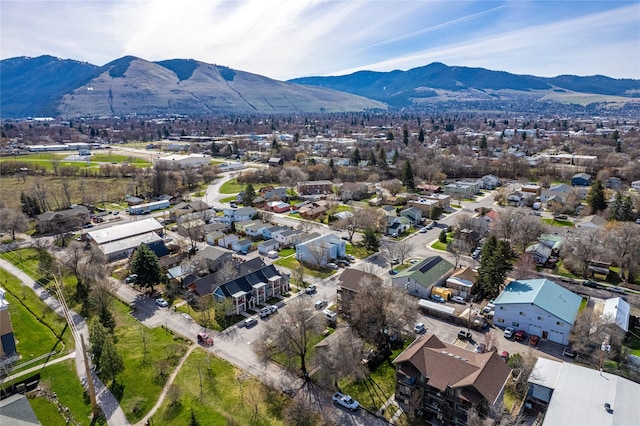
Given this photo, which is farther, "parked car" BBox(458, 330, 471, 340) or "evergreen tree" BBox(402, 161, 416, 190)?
"evergreen tree" BBox(402, 161, 416, 190)

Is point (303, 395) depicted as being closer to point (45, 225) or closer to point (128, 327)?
→ point (128, 327)

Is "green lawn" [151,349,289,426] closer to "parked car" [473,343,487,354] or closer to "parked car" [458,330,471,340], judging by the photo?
"parked car" [473,343,487,354]

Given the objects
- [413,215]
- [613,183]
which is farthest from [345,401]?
[613,183]

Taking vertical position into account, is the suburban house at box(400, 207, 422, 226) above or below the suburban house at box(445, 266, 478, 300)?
above

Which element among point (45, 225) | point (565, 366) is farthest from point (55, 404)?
point (45, 225)

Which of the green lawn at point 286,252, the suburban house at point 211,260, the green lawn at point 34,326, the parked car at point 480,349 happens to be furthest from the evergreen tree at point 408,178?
the green lawn at point 34,326

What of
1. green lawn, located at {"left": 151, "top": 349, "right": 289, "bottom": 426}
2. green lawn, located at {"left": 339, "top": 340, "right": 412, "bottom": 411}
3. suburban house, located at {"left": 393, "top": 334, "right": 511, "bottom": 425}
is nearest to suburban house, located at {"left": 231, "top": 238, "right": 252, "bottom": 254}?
green lawn, located at {"left": 151, "top": 349, "right": 289, "bottom": 426}

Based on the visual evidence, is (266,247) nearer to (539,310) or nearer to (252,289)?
(252,289)
